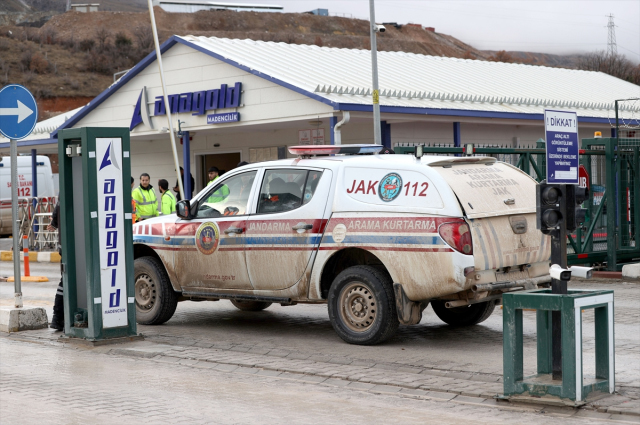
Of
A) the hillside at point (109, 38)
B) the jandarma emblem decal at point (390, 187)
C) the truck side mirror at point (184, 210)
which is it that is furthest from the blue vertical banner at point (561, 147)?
the hillside at point (109, 38)

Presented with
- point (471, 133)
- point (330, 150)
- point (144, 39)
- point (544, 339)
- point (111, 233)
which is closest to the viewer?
point (544, 339)

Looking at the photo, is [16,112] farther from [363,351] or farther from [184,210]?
[363,351]

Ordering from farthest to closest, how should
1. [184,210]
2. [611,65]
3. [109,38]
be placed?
[109,38], [611,65], [184,210]

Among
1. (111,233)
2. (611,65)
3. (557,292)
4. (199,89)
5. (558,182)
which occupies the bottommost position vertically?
(557,292)

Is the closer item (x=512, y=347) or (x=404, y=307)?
(x=512, y=347)

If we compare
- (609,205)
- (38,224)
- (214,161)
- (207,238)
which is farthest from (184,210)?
(214,161)

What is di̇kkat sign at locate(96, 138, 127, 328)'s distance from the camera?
32.5 feet

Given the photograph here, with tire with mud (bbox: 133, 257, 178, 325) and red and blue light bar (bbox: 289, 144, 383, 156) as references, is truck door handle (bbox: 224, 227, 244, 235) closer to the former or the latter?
red and blue light bar (bbox: 289, 144, 383, 156)

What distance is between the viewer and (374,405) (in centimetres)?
681

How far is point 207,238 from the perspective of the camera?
34.4ft

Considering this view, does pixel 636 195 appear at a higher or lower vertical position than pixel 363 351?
higher

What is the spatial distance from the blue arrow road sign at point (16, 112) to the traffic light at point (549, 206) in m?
6.73

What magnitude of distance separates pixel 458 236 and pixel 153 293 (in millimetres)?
4230

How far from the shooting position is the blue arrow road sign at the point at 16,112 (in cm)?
1104
